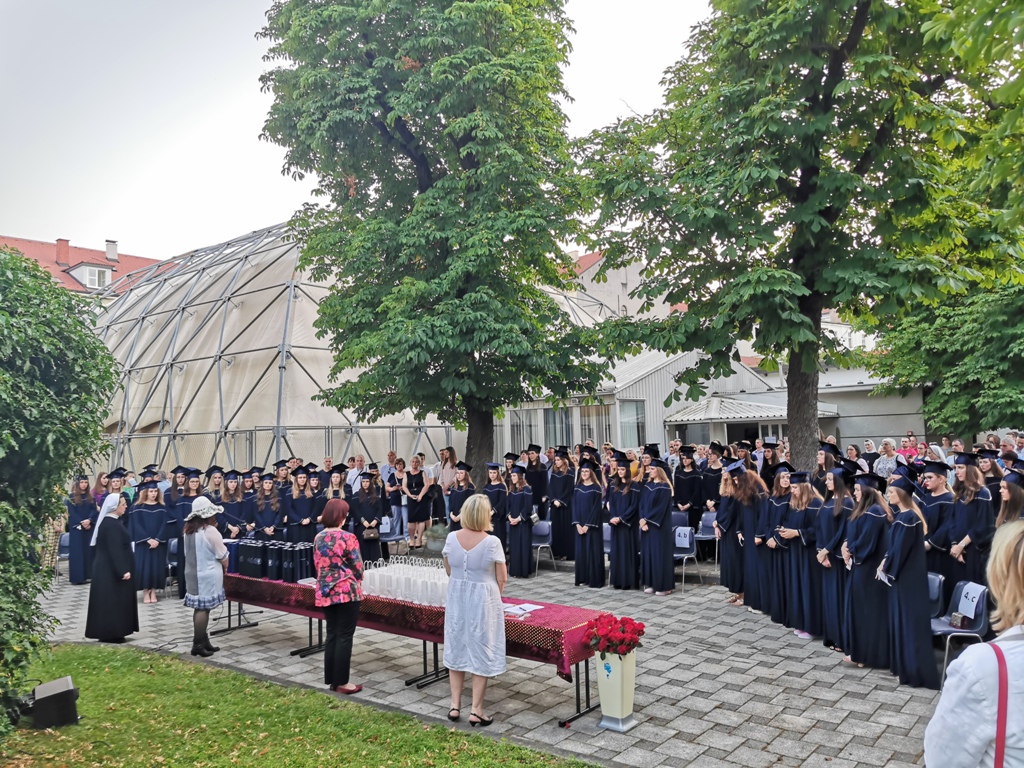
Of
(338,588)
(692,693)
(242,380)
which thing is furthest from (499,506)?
(242,380)

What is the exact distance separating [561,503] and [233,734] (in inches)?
350

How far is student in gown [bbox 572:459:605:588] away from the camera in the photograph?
12820 mm

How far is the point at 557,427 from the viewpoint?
25.5m

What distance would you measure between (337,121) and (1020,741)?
47.3 ft

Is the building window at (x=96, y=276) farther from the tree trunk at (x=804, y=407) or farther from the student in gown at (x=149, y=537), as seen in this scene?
the tree trunk at (x=804, y=407)

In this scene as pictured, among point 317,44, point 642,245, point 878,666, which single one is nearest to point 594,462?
point 642,245

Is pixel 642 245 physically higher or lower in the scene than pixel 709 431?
higher

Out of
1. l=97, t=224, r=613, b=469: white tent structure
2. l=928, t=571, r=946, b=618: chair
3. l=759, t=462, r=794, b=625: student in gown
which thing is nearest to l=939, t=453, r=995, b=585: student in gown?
l=928, t=571, r=946, b=618: chair

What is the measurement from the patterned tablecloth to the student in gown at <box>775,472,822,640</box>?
129 inches

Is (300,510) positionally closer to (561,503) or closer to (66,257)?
(561,503)

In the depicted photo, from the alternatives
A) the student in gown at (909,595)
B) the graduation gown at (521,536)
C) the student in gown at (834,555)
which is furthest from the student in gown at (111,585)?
the student in gown at (909,595)

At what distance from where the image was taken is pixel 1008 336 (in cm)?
1970

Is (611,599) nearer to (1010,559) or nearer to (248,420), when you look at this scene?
(1010,559)

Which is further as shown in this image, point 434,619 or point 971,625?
point 434,619
